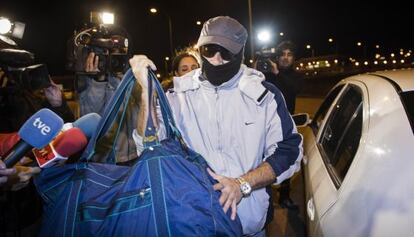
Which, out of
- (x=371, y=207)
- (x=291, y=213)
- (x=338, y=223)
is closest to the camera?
(x=371, y=207)

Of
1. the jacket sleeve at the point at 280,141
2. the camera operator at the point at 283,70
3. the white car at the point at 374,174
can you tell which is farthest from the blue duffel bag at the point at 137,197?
the camera operator at the point at 283,70

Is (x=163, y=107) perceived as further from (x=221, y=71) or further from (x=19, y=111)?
(x=19, y=111)

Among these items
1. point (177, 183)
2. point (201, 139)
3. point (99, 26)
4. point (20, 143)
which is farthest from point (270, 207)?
point (99, 26)

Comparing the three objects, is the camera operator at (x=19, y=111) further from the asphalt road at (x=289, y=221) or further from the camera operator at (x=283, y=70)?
the camera operator at (x=283, y=70)

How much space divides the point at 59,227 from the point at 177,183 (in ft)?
1.49

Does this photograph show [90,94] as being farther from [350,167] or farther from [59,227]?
[350,167]

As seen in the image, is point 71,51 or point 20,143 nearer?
point 20,143

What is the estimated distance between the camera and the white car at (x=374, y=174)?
1.52 meters

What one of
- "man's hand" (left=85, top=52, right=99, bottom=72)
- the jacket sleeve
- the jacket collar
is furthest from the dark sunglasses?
"man's hand" (left=85, top=52, right=99, bottom=72)

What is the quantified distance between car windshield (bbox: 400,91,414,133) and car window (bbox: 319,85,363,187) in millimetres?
284

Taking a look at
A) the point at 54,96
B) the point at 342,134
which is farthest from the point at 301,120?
the point at 54,96

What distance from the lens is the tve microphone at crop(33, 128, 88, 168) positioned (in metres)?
1.42

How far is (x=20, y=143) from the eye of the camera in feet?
4.13

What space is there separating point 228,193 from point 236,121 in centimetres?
42
